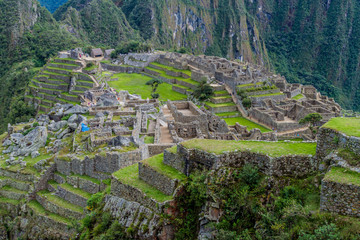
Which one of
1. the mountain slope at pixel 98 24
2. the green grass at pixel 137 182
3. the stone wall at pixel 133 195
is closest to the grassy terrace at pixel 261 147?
the green grass at pixel 137 182

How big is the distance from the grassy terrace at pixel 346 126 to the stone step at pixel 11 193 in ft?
58.6

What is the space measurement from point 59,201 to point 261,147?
1269 centimetres

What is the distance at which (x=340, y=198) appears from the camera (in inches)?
357

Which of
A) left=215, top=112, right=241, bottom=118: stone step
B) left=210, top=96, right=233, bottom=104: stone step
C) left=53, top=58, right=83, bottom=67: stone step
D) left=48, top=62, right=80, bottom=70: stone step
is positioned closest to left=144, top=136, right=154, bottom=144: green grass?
left=215, top=112, right=241, bottom=118: stone step

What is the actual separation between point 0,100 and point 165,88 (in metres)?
33.7

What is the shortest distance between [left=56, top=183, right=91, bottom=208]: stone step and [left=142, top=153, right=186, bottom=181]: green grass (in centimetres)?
663

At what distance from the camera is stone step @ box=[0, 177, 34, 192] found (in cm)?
2286

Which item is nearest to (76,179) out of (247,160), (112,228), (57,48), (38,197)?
(38,197)

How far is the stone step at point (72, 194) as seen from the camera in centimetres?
1964

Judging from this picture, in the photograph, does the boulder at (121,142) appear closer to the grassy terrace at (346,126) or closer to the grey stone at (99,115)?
the grey stone at (99,115)

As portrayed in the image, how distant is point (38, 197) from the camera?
869 inches

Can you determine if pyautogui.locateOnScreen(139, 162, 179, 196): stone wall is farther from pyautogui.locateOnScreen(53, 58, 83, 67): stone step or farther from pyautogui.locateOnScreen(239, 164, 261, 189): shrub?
pyautogui.locateOnScreen(53, 58, 83, 67): stone step

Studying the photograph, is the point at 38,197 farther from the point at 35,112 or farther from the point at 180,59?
the point at 180,59

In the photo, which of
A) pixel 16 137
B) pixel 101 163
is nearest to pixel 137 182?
pixel 101 163
